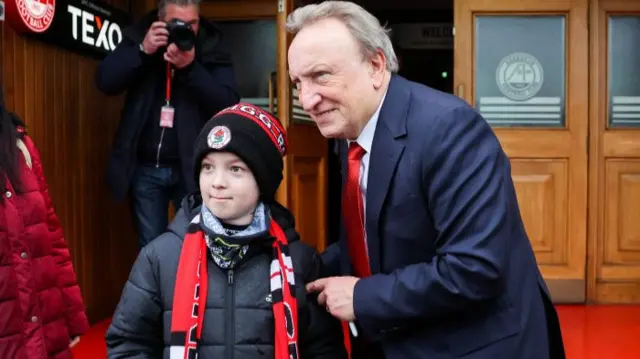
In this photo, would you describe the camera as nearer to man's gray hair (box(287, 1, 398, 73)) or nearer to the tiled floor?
the tiled floor

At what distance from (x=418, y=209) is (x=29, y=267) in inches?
45.3

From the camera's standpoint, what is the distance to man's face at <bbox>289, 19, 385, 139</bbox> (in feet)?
4.20

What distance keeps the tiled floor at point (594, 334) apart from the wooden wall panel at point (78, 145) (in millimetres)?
329

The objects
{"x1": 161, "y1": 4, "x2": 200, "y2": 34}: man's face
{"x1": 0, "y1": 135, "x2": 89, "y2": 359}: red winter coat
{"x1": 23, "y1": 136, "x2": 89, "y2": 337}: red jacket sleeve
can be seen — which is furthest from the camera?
{"x1": 161, "y1": 4, "x2": 200, "y2": 34}: man's face

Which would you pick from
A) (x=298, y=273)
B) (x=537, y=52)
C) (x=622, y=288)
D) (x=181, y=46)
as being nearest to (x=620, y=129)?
(x=537, y=52)

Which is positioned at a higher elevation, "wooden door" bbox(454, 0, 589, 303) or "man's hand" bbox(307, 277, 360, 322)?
"wooden door" bbox(454, 0, 589, 303)

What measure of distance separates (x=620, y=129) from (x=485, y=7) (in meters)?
0.96

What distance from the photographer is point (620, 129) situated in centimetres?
401

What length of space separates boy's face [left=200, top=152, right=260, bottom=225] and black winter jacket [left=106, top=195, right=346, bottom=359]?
0.08 meters

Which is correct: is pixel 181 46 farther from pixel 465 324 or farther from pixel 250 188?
pixel 465 324

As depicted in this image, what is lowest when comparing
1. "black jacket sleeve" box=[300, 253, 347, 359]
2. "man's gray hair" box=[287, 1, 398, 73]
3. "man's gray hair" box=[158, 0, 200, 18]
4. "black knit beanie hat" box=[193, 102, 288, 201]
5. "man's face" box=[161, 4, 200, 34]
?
"black jacket sleeve" box=[300, 253, 347, 359]

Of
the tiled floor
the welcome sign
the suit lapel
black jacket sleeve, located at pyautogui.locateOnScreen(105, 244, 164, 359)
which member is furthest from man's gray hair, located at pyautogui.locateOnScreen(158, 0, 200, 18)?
the suit lapel

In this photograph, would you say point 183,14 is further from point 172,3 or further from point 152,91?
point 152,91

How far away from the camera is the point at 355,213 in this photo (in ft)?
4.63
